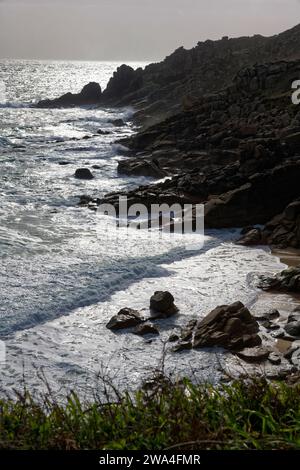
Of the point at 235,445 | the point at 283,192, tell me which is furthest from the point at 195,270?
the point at 235,445

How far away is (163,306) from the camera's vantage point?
10.1 metres

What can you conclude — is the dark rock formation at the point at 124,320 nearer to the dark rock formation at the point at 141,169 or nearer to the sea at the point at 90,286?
the sea at the point at 90,286

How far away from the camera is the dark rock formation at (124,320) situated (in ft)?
31.3

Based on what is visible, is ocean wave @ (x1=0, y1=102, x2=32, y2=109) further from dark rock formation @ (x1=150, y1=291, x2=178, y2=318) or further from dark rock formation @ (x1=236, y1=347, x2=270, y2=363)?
dark rock formation @ (x1=236, y1=347, x2=270, y2=363)

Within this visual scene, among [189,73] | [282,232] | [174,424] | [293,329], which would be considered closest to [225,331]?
[293,329]

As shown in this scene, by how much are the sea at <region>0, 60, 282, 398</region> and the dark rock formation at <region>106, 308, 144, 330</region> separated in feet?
0.59

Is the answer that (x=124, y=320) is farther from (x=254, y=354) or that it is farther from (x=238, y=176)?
(x=238, y=176)

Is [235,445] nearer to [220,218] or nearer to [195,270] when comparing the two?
[195,270]

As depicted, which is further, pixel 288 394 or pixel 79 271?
pixel 79 271

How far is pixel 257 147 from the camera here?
1847cm

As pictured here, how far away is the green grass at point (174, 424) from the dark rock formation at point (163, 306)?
520 centimetres

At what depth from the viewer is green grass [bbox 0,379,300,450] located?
3904mm

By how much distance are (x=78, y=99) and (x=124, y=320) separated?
64090mm
